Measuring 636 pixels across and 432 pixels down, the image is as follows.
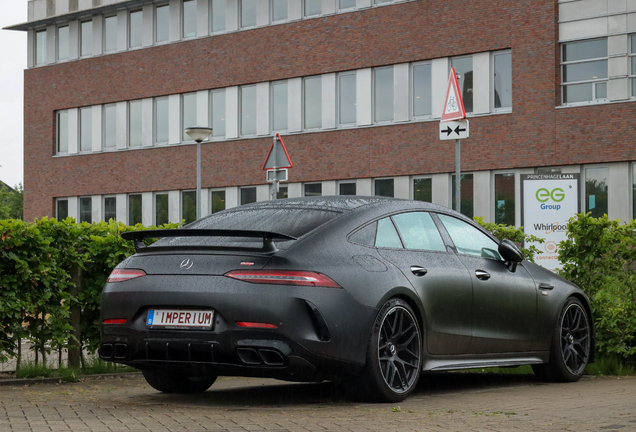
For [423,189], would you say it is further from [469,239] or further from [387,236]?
[387,236]

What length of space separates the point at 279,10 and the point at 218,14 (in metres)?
2.93

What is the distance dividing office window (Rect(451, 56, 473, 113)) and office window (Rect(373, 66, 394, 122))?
2442 mm

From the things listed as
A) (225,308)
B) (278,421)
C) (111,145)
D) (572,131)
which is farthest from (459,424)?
(111,145)

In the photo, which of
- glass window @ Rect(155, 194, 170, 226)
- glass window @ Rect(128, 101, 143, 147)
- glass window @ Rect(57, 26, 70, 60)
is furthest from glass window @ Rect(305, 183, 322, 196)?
glass window @ Rect(57, 26, 70, 60)

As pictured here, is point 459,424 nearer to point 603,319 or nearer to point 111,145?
point 603,319

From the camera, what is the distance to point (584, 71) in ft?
92.2

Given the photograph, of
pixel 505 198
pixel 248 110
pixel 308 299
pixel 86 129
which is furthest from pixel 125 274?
pixel 86 129

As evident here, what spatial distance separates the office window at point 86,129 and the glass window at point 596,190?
21.0 meters

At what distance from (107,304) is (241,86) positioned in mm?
29501

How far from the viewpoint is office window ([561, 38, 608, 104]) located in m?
27.8

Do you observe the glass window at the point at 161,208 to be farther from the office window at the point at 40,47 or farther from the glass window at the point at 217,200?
the office window at the point at 40,47

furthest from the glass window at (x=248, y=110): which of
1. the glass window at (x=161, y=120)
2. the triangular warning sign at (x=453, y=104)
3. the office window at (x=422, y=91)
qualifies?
the triangular warning sign at (x=453, y=104)

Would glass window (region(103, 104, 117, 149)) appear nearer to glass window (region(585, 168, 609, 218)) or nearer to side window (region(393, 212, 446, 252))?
glass window (region(585, 168, 609, 218))

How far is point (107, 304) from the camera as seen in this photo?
7.12 metres
